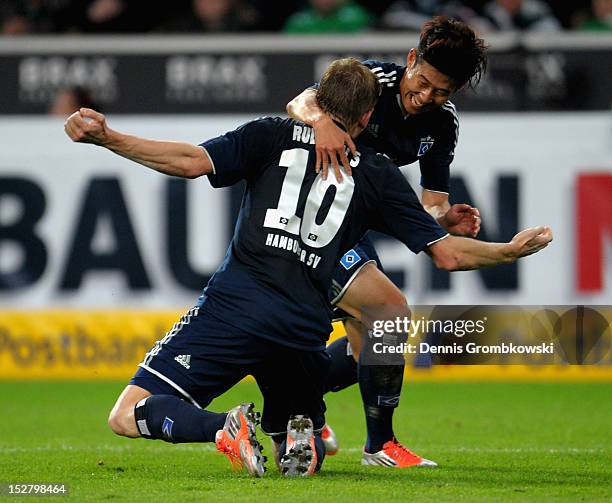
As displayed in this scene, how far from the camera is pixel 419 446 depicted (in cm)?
705

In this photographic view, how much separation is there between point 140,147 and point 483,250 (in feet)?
4.88

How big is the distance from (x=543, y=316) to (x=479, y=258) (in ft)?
5.59

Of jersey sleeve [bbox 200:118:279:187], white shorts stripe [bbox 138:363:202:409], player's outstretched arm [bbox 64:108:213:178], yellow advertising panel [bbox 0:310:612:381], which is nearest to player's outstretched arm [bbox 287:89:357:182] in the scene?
jersey sleeve [bbox 200:118:279:187]

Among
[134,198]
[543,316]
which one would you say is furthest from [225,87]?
[543,316]

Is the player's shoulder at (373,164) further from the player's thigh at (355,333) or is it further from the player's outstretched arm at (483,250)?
the player's thigh at (355,333)

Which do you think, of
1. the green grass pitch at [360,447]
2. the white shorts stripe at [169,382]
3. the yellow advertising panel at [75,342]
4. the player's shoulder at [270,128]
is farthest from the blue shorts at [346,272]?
the yellow advertising panel at [75,342]

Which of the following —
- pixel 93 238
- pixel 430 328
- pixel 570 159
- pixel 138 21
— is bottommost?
pixel 430 328

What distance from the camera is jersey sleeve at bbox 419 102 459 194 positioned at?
6.41m

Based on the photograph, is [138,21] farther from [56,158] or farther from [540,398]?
[540,398]

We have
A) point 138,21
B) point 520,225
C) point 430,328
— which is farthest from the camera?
point 138,21

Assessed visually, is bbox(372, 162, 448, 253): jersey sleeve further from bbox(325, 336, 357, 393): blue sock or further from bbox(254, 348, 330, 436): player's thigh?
bbox(325, 336, 357, 393): blue sock

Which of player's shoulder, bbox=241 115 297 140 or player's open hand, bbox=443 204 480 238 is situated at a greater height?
player's shoulder, bbox=241 115 297 140

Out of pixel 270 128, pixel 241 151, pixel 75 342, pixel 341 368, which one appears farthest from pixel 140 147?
pixel 75 342

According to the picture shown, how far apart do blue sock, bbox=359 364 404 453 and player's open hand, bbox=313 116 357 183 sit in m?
1.17
